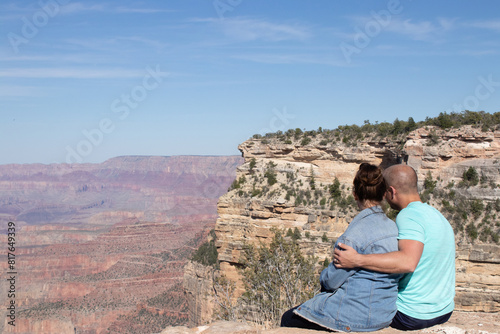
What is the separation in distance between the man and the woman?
0.42 ft

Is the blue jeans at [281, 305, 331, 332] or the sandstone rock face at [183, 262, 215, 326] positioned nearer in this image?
the blue jeans at [281, 305, 331, 332]

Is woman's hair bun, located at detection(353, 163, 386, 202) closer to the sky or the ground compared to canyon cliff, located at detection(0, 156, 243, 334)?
closer to the sky

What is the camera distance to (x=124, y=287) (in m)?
62.5

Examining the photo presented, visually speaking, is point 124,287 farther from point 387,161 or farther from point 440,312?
point 440,312

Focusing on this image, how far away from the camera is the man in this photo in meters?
4.75

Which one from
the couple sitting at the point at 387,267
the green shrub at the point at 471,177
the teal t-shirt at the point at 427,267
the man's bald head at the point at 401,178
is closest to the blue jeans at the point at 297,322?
the couple sitting at the point at 387,267

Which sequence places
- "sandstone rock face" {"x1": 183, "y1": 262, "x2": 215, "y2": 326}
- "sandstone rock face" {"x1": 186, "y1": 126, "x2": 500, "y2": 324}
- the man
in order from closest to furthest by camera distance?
the man
"sandstone rock face" {"x1": 186, "y1": 126, "x2": 500, "y2": 324}
"sandstone rock face" {"x1": 183, "y1": 262, "x2": 215, "y2": 326}

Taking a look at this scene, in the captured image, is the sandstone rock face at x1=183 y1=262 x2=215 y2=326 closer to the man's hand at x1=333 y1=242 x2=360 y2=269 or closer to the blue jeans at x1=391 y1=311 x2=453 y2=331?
the blue jeans at x1=391 y1=311 x2=453 y2=331

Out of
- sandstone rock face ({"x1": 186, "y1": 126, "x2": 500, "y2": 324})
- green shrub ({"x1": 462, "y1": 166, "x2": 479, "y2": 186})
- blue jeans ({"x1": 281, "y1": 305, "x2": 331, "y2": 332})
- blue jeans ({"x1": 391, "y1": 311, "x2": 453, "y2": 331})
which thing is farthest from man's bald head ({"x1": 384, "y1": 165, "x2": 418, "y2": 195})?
green shrub ({"x1": 462, "y1": 166, "x2": 479, "y2": 186})

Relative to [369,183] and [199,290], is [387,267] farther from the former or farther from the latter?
[199,290]

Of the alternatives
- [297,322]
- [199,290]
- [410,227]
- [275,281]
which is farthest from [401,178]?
[199,290]

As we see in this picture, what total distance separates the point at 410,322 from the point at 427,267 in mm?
708

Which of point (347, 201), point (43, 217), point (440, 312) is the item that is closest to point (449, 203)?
point (347, 201)

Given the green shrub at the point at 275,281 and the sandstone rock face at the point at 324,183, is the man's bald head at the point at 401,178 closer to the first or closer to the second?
the green shrub at the point at 275,281
